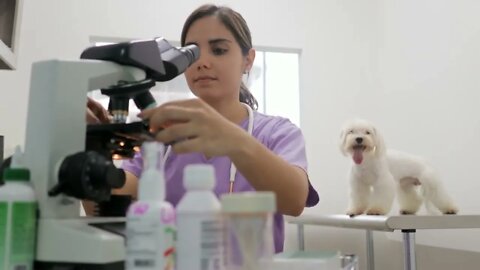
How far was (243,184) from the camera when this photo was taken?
35.5 inches

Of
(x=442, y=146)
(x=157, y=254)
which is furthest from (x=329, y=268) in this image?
(x=442, y=146)

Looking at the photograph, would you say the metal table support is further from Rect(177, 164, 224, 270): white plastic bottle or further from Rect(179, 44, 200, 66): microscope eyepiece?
Rect(177, 164, 224, 270): white plastic bottle

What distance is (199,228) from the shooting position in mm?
402

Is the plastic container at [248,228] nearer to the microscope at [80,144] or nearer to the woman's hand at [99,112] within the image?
the microscope at [80,144]

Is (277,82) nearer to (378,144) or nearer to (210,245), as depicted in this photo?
(378,144)

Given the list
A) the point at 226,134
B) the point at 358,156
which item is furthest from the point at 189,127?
the point at 358,156

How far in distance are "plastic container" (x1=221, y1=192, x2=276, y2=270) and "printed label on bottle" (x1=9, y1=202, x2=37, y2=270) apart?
0.20 m

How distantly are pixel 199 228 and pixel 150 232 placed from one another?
4 cm

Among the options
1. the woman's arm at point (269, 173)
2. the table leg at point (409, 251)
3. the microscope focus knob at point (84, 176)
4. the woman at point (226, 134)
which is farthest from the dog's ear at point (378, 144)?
the microscope focus knob at point (84, 176)

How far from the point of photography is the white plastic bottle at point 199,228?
0.40 metres

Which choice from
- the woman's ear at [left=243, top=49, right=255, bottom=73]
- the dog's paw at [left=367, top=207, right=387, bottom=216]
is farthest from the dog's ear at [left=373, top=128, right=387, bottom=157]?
the woman's ear at [left=243, top=49, right=255, bottom=73]

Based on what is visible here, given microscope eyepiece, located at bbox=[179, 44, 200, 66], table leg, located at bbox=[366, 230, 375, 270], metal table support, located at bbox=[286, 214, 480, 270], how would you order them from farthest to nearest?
1. table leg, located at bbox=[366, 230, 375, 270]
2. metal table support, located at bbox=[286, 214, 480, 270]
3. microscope eyepiece, located at bbox=[179, 44, 200, 66]

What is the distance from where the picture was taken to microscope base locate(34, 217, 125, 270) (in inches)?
16.8

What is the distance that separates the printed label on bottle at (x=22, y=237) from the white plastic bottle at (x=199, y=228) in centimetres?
16
